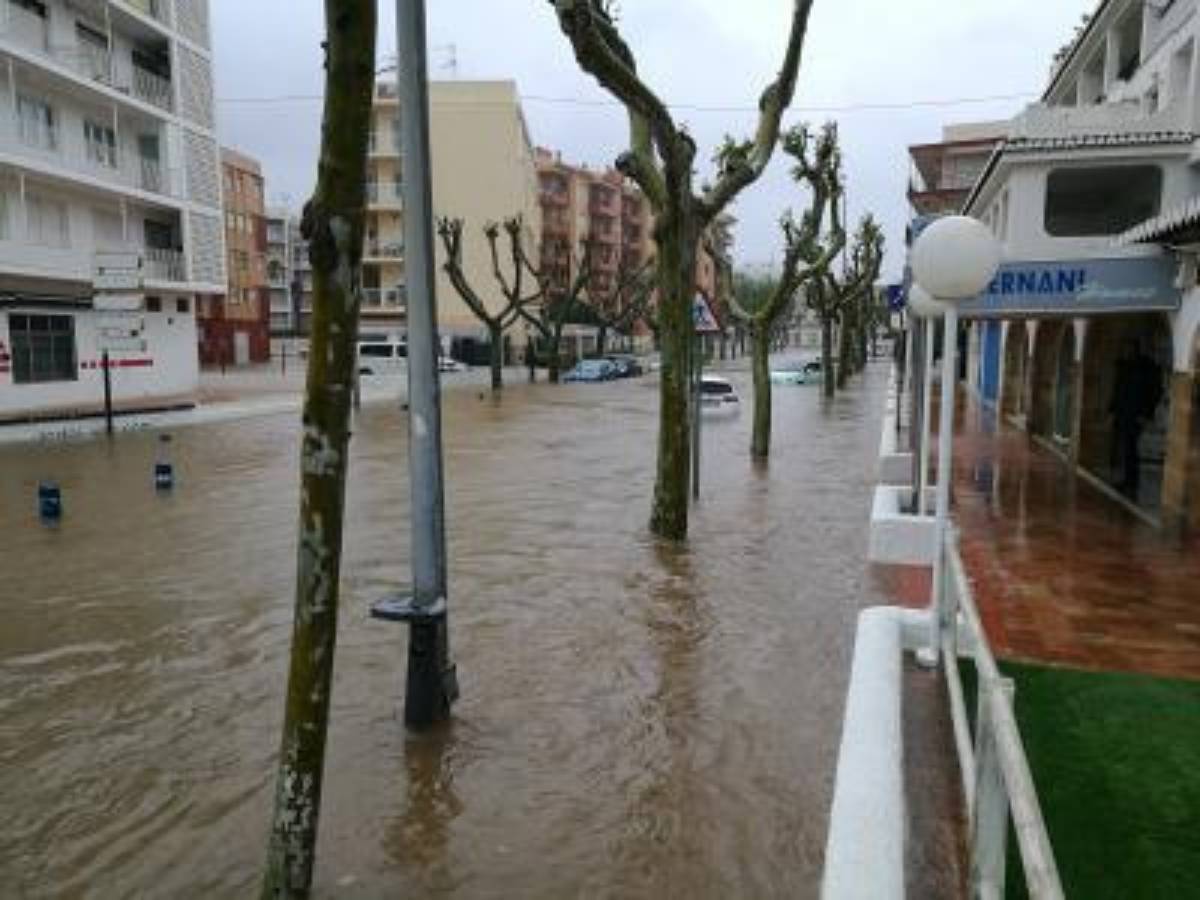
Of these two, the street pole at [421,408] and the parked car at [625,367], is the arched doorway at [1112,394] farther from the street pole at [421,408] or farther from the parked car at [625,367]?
the parked car at [625,367]

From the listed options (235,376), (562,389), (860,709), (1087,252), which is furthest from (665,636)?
(235,376)

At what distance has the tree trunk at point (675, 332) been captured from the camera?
427 inches

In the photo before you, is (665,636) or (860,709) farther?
(665,636)

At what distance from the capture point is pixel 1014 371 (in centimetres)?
2411

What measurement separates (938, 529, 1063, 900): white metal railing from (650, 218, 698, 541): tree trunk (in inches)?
248

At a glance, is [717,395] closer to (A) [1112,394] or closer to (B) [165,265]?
(A) [1112,394]

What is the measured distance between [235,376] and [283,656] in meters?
48.2

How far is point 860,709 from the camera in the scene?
4496 mm

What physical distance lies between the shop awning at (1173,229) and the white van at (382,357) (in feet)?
151

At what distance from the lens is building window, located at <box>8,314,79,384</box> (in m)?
28.6

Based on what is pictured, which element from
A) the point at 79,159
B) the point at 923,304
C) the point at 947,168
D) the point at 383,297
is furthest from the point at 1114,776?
the point at 383,297

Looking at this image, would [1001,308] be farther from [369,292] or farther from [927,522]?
[369,292]

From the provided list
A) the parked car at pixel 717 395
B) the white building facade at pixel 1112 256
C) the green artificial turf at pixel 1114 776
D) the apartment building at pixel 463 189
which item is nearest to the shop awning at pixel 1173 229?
the white building facade at pixel 1112 256

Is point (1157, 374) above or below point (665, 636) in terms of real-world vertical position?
above
